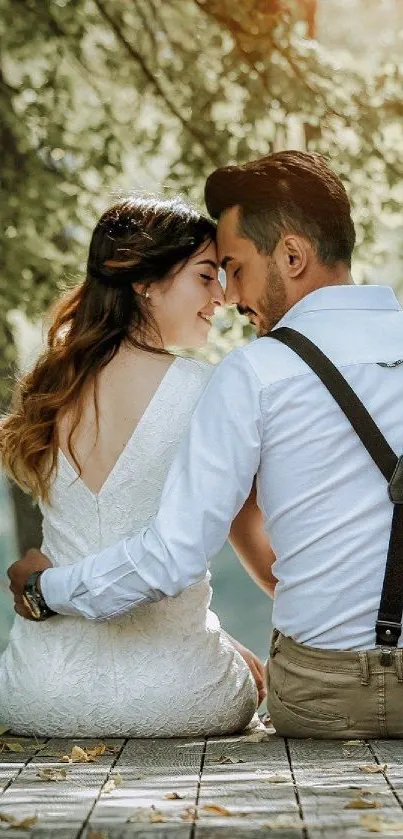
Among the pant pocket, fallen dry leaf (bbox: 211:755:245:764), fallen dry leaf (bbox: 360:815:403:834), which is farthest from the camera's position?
the pant pocket

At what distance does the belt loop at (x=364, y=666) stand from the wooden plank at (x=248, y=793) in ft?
0.77

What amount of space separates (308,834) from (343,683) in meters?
1.08

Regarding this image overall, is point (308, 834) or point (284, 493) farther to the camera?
point (284, 493)

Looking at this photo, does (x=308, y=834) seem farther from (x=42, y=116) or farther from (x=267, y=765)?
(x=42, y=116)

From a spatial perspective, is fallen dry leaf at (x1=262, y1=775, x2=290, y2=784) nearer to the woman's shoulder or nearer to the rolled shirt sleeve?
the rolled shirt sleeve

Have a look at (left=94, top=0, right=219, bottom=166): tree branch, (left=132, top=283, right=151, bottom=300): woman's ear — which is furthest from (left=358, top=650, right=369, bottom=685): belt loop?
(left=94, top=0, right=219, bottom=166): tree branch

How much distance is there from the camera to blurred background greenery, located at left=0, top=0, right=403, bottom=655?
22.1 ft

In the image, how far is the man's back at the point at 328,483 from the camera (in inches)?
114

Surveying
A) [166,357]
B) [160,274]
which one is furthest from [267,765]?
[160,274]

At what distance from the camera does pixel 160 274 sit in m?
3.60

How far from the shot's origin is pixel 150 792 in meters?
2.27

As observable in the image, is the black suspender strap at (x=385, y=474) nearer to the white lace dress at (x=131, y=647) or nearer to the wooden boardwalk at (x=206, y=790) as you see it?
the wooden boardwalk at (x=206, y=790)

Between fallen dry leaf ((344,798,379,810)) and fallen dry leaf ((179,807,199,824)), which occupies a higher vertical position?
fallen dry leaf ((179,807,199,824))

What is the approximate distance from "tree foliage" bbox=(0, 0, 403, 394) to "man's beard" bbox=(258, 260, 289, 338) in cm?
322
